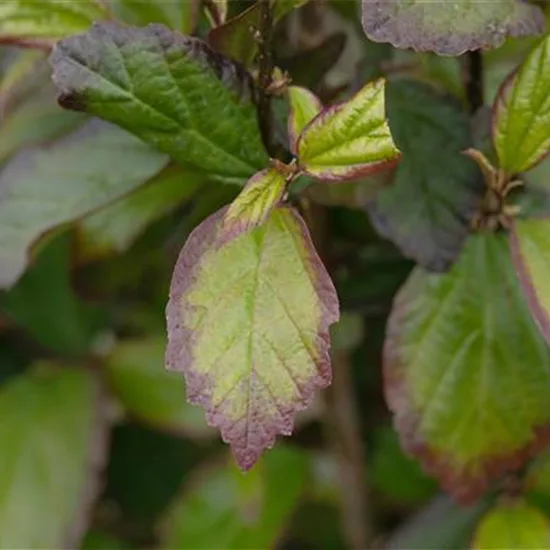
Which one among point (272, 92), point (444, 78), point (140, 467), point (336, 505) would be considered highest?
point (272, 92)

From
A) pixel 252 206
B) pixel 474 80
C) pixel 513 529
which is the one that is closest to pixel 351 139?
pixel 252 206

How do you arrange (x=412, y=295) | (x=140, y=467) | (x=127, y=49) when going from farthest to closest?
1. (x=140, y=467)
2. (x=412, y=295)
3. (x=127, y=49)

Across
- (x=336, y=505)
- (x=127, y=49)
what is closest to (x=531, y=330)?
(x=127, y=49)

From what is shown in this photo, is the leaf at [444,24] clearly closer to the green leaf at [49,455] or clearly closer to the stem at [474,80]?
the stem at [474,80]

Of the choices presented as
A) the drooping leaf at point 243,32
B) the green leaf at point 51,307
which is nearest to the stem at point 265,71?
the drooping leaf at point 243,32

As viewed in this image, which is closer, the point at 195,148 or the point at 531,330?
the point at 195,148

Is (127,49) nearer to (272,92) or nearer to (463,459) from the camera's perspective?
(272,92)

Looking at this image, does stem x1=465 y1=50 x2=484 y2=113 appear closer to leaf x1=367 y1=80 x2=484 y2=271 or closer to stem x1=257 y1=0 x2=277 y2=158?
leaf x1=367 y1=80 x2=484 y2=271

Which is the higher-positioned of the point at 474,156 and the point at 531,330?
the point at 474,156
